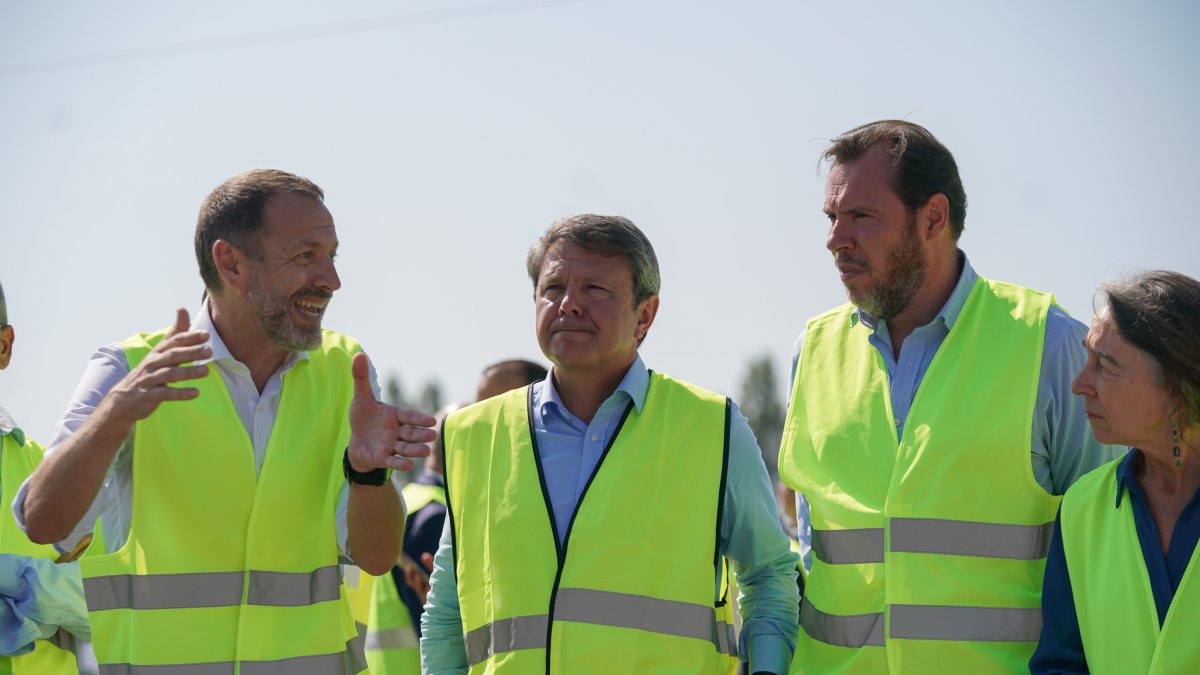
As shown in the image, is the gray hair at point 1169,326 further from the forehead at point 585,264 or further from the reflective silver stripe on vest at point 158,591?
the reflective silver stripe on vest at point 158,591

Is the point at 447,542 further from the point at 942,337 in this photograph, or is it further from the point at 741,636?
the point at 942,337

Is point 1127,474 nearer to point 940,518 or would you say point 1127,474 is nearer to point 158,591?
point 940,518

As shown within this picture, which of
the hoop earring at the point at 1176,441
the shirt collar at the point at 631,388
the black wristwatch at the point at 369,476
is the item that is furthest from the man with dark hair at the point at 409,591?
the hoop earring at the point at 1176,441

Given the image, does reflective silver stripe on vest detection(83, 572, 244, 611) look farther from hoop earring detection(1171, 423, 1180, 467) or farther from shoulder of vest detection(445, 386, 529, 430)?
hoop earring detection(1171, 423, 1180, 467)

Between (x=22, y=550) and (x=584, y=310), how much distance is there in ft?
8.65

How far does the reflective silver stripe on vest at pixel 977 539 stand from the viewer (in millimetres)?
4434

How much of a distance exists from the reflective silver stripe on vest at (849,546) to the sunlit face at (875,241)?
80 centimetres

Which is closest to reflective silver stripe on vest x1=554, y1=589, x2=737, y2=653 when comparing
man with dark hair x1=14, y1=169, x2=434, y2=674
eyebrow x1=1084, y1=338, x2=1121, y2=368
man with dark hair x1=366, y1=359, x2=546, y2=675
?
man with dark hair x1=14, y1=169, x2=434, y2=674

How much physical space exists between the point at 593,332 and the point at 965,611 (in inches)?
59.0

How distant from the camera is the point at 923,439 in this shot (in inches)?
178

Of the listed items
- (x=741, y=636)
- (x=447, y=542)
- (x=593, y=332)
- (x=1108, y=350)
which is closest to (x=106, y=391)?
(x=447, y=542)

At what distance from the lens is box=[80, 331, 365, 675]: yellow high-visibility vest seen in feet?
15.2

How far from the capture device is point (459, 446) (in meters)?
4.94

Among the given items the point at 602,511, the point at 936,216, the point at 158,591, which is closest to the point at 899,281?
the point at 936,216
